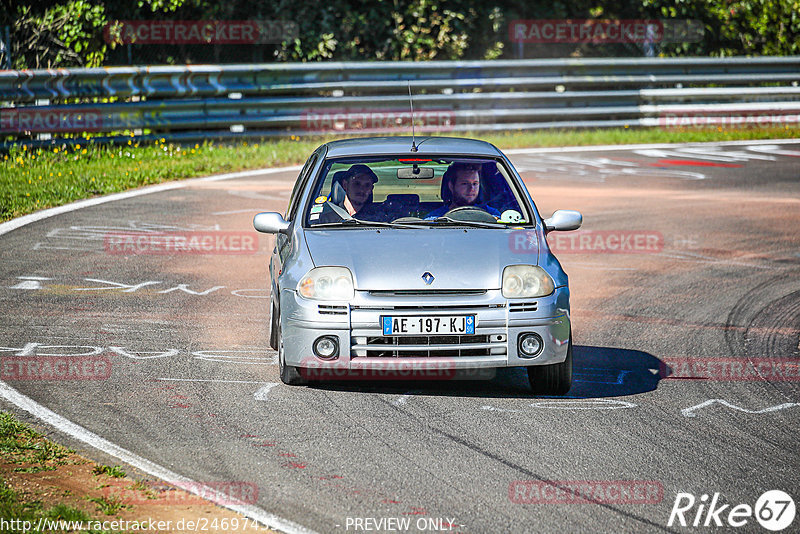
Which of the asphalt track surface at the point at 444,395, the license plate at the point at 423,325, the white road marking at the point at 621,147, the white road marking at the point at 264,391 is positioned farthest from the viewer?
the white road marking at the point at 621,147

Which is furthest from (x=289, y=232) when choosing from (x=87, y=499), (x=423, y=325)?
(x=87, y=499)

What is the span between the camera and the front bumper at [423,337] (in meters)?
6.56

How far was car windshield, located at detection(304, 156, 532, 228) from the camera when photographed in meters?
7.54

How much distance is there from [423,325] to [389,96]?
14.7m

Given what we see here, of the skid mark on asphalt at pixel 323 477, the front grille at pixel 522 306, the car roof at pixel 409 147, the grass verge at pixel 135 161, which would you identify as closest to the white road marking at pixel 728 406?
the front grille at pixel 522 306

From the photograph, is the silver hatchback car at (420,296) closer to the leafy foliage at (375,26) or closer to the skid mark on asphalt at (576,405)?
the skid mark on asphalt at (576,405)

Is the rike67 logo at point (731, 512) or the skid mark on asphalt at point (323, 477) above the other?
the skid mark on asphalt at point (323, 477)

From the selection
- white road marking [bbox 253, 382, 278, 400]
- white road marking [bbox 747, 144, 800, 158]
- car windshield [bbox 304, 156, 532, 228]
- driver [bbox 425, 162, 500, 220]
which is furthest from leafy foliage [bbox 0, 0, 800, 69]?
white road marking [bbox 253, 382, 278, 400]

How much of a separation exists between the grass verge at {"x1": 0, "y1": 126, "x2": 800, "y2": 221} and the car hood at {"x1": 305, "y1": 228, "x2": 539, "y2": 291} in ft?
24.4

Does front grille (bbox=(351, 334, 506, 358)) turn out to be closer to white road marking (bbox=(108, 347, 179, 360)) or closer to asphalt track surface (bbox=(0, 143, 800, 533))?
asphalt track surface (bbox=(0, 143, 800, 533))

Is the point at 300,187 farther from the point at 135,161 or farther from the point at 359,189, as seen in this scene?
the point at 135,161

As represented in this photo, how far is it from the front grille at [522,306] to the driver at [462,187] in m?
1.20

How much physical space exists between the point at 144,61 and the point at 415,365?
20.3 m

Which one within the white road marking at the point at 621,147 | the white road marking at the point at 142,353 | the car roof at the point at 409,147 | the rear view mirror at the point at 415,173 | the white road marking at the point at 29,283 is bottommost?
the white road marking at the point at 142,353
